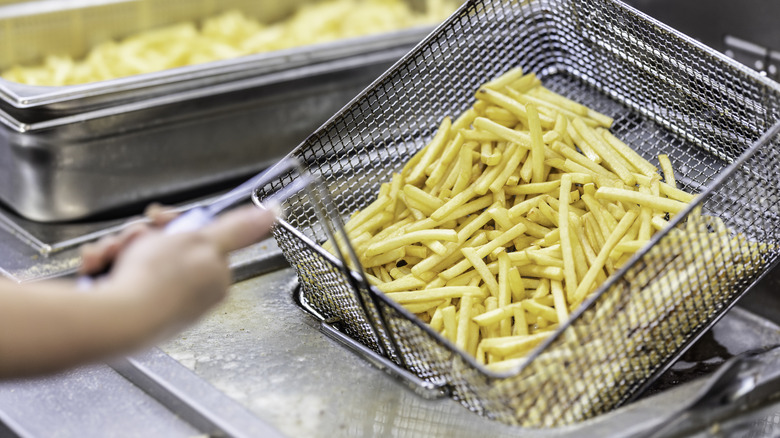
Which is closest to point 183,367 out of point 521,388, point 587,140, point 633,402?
point 521,388

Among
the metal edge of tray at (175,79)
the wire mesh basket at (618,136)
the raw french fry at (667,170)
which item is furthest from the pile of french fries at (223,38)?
the raw french fry at (667,170)

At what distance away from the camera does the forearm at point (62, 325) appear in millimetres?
1112

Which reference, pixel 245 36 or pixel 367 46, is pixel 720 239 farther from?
pixel 245 36

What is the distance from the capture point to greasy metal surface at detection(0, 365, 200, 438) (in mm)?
1732

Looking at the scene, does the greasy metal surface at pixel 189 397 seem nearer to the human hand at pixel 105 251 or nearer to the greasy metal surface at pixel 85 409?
the greasy metal surface at pixel 85 409

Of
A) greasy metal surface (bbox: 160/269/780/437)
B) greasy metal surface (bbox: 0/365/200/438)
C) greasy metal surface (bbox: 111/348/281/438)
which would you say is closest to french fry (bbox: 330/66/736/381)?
greasy metal surface (bbox: 160/269/780/437)

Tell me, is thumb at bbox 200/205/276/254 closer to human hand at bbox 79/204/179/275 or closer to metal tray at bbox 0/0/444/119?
human hand at bbox 79/204/179/275

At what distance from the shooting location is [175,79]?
280 centimetres

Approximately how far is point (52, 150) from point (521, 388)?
5.79 feet

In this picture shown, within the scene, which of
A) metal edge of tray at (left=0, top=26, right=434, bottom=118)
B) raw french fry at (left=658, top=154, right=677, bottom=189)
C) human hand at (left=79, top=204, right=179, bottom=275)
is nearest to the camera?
human hand at (left=79, top=204, right=179, bottom=275)

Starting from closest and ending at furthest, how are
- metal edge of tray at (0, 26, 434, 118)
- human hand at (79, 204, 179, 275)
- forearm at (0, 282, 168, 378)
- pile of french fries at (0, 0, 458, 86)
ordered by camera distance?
forearm at (0, 282, 168, 378), human hand at (79, 204, 179, 275), metal edge of tray at (0, 26, 434, 118), pile of french fries at (0, 0, 458, 86)

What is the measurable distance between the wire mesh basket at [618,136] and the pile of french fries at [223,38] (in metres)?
1.39

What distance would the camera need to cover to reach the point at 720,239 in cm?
171

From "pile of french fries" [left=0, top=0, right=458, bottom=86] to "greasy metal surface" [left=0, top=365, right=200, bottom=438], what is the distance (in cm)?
168
